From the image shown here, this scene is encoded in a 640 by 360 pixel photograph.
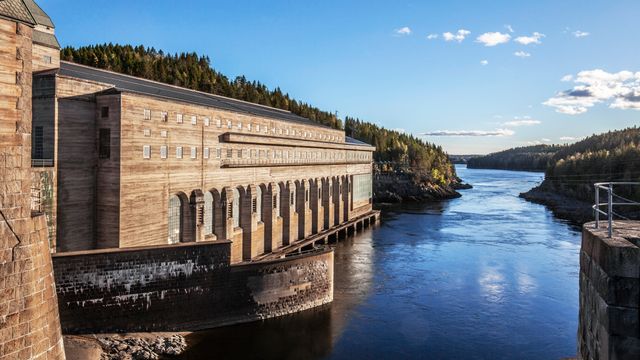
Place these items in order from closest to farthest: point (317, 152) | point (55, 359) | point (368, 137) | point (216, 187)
Answer: 1. point (55, 359)
2. point (216, 187)
3. point (317, 152)
4. point (368, 137)

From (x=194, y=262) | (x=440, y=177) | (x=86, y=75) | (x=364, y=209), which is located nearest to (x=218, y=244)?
(x=194, y=262)

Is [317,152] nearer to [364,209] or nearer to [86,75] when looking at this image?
[364,209]

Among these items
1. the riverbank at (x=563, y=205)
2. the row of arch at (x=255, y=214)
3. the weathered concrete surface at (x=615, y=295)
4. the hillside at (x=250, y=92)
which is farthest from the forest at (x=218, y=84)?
the weathered concrete surface at (x=615, y=295)

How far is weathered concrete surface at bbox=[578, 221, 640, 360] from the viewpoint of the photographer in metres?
8.47

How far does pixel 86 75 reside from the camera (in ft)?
107

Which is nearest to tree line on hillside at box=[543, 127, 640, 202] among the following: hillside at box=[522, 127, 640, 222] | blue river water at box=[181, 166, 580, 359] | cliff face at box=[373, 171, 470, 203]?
hillside at box=[522, 127, 640, 222]

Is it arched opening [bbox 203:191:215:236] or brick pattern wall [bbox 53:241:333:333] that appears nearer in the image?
brick pattern wall [bbox 53:241:333:333]

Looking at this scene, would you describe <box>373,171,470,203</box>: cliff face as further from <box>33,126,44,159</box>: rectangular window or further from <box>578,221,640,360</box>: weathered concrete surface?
<box>578,221,640,360</box>: weathered concrete surface

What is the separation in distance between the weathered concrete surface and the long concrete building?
79.5 ft

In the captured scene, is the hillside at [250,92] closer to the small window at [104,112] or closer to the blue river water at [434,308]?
the blue river water at [434,308]

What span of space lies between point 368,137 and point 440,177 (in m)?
30.2

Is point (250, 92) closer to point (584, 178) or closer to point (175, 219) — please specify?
point (584, 178)

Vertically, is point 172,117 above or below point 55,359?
above

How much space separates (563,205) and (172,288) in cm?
9288
